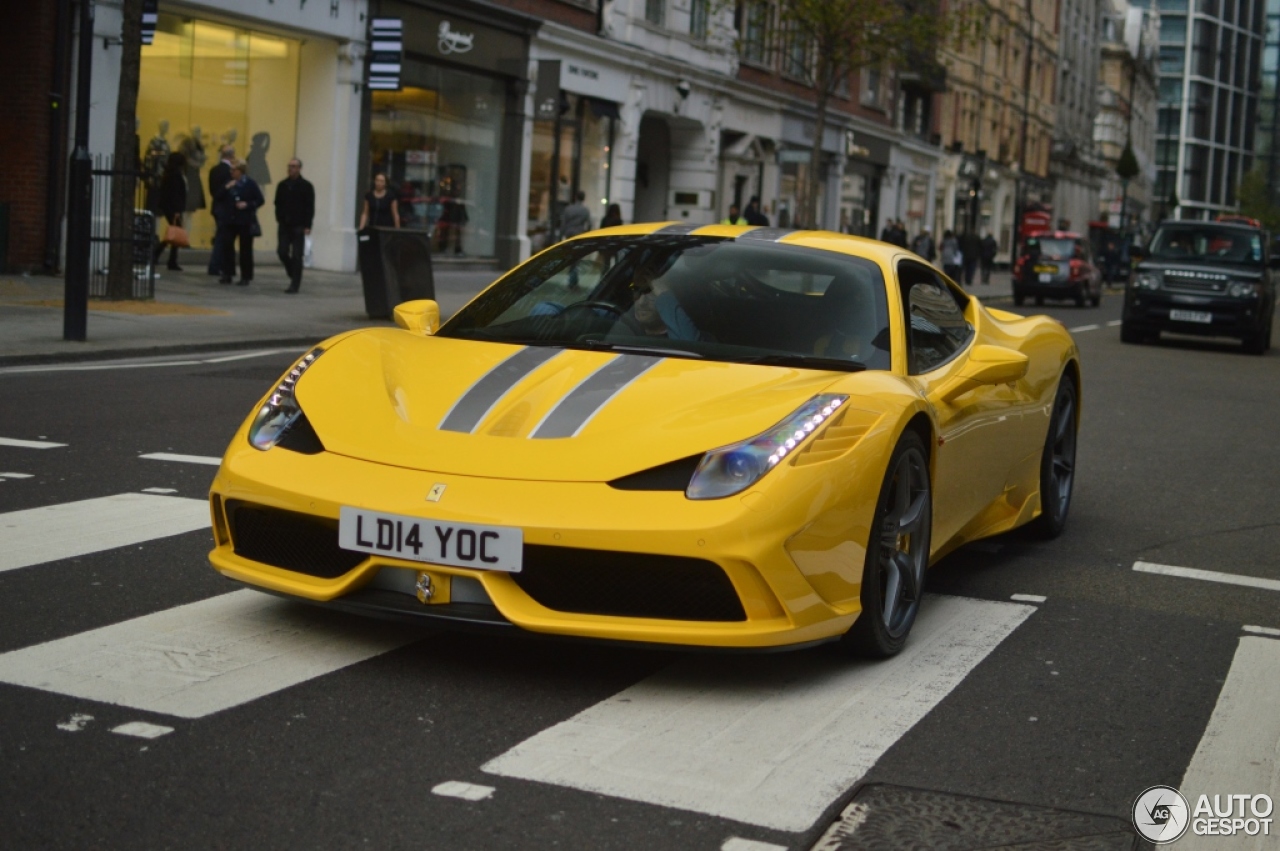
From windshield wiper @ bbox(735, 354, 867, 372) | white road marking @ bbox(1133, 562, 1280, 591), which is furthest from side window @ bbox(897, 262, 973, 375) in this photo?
white road marking @ bbox(1133, 562, 1280, 591)

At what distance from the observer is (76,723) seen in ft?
12.3

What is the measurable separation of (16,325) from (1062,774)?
12750 millimetres

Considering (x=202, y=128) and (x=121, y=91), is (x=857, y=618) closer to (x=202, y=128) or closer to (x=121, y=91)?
(x=121, y=91)

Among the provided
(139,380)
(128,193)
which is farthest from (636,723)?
(128,193)

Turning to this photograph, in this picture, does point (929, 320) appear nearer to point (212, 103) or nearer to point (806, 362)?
point (806, 362)

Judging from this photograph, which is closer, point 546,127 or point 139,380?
point 139,380

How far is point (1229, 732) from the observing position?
169 inches

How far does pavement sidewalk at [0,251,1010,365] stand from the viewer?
1359cm

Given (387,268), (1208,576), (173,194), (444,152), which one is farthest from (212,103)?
(1208,576)

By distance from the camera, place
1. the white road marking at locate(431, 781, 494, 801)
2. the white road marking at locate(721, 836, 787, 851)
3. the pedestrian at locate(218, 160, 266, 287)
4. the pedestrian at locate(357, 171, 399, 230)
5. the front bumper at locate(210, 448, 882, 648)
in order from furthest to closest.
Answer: the pedestrian at locate(357, 171, 399, 230) < the pedestrian at locate(218, 160, 266, 287) < the front bumper at locate(210, 448, 882, 648) < the white road marking at locate(431, 781, 494, 801) < the white road marking at locate(721, 836, 787, 851)

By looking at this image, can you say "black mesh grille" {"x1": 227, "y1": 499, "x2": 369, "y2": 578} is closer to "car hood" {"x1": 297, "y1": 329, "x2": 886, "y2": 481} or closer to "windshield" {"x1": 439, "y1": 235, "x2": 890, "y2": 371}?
"car hood" {"x1": 297, "y1": 329, "x2": 886, "y2": 481}

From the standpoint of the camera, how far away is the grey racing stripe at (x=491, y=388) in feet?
14.9

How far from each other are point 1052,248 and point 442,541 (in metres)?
35.8

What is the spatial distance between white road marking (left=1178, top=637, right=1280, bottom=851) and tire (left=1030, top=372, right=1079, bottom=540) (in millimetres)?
1896
